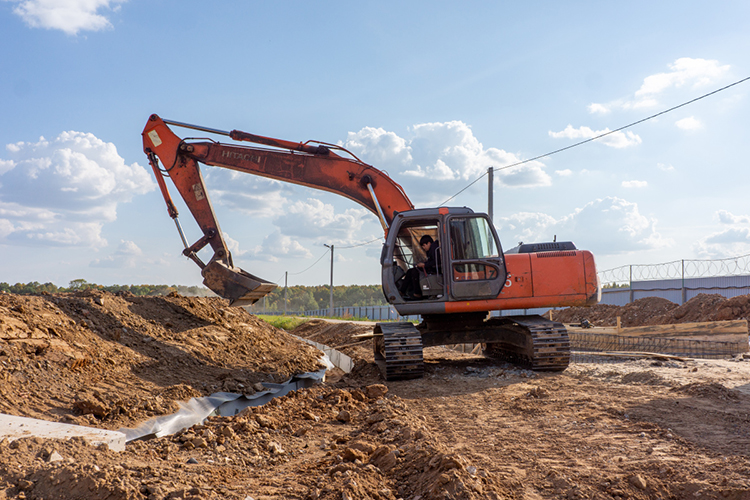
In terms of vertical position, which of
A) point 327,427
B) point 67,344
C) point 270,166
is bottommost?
point 327,427

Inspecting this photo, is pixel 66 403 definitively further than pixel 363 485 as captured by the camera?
Yes

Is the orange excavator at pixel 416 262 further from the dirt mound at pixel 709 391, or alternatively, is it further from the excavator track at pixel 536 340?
the dirt mound at pixel 709 391

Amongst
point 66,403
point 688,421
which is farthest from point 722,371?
point 66,403

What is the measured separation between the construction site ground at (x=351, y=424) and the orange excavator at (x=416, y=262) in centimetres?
68

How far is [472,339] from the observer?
9.83m

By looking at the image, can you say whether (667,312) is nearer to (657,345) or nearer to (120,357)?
(657,345)

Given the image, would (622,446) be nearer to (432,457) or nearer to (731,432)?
(731,432)

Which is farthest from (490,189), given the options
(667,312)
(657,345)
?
(657,345)

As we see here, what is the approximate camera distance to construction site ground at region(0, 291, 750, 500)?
355cm

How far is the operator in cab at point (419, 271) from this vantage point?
358 inches

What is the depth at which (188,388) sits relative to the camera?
6.96m

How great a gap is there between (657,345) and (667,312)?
29.0ft

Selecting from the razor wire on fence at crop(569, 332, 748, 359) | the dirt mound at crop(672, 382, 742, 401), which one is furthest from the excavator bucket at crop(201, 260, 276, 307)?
the razor wire on fence at crop(569, 332, 748, 359)

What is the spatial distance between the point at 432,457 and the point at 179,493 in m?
1.83
